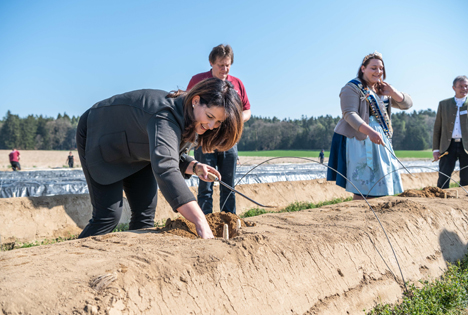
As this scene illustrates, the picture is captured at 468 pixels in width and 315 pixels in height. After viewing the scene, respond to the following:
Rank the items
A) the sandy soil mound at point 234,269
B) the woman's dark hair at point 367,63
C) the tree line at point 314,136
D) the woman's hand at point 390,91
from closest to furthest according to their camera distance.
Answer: the sandy soil mound at point 234,269
the woman's dark hair at point 367,63
the woman's hand at point 390,91
the tree line at point 314,136

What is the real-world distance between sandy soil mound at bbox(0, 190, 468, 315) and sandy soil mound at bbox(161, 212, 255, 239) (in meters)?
0.03

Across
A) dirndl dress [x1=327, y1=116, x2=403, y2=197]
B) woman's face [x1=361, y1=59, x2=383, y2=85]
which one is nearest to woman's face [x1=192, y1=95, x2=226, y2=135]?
dirndl dress [x1=327, y1=116, x2=403, y2=197]

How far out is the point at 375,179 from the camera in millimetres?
4098

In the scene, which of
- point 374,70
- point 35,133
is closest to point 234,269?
point 374,70

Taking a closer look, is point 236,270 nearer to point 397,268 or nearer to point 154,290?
point 154,290

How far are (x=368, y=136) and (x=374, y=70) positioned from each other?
0.73m

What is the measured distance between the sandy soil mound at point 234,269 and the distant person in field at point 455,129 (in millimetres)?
2949

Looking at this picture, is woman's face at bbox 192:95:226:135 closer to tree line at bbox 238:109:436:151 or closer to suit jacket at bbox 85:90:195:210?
suit jacket at bbox 85:90:195:210

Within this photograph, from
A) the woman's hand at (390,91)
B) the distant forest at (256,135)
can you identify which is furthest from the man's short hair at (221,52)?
the distant forest at (256,135)

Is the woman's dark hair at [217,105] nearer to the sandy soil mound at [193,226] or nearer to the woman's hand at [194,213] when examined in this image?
the woman's hand at [194,213]

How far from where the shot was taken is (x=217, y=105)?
2.10 metres

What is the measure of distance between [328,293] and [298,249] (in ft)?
0.97

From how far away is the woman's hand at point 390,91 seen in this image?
13.9 feet

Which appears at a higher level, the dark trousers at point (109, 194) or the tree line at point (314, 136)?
the tree line at point (314, 136)
